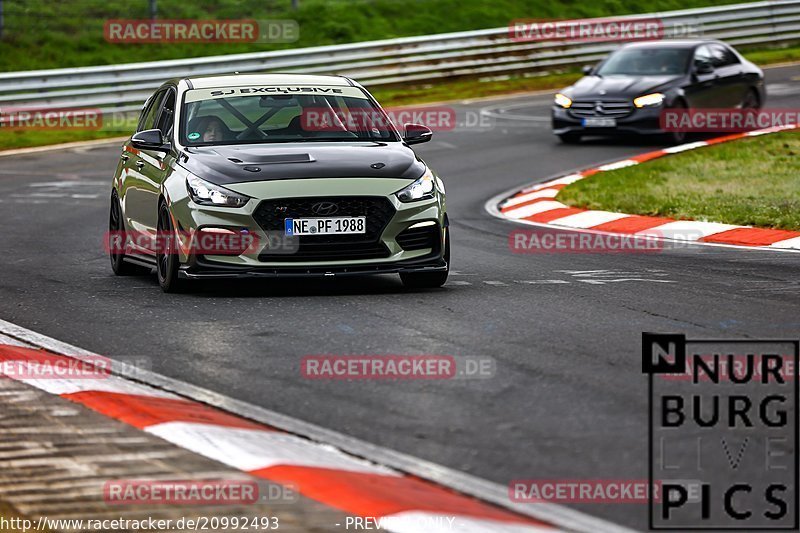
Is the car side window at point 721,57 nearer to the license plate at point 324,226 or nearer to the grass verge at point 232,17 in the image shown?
the grass verge at point 232,17

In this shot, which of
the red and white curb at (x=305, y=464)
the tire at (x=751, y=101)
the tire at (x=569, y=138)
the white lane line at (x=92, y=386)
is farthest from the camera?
the tire at (x=751, y=101)

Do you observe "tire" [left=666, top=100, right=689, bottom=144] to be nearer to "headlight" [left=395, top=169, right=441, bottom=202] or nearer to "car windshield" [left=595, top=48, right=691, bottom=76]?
"car windshield" [left=595, top=48, right=691, bottom=76]

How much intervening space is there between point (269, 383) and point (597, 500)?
2454mm

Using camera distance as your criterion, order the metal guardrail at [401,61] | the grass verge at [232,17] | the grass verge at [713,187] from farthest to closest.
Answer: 1. the grass verge at [232,17]
2. the metal guardrail at [401,61]
3. the grass verge at [713,187]

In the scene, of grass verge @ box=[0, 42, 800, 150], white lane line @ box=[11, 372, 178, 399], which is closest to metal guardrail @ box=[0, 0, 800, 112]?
grass verge @ box=[0, 42, 800, 150]

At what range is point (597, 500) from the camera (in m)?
5.22

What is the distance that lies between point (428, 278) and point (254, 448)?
16.1ft

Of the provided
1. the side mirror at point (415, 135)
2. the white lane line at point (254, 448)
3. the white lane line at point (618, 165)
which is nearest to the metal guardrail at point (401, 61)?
the white lane line at point (618, 165)

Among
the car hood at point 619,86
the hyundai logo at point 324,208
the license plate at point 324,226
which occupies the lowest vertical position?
the car hood at point 619,86

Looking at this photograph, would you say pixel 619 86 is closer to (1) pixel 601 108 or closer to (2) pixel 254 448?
(1) pixel 601 108

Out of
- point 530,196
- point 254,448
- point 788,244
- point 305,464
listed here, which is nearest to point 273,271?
point 254,448

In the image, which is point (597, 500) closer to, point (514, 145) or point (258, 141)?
point (258, 141)

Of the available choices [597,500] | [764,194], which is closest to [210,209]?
[597,500]

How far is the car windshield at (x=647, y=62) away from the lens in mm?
23906
